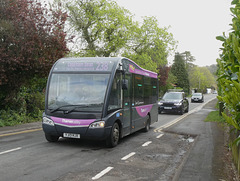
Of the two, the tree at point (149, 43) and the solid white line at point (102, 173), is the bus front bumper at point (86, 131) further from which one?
the tree at point (149, 43)

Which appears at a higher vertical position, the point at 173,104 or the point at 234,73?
the point at 234,73

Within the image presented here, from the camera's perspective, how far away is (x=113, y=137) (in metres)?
8.00

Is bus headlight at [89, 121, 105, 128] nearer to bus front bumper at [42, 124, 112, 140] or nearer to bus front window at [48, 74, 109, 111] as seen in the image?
bus front bumper at [42, 124, 112, 140]

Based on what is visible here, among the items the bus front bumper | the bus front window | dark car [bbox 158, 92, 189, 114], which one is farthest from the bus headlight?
dark car [bbox 158, 92, 189, 114]

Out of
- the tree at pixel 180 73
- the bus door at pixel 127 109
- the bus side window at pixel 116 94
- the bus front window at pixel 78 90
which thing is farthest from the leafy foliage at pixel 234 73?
the tree at pixel 180 73

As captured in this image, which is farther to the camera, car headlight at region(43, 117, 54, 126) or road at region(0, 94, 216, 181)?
car headlight at region(43, 117, 54, 126)

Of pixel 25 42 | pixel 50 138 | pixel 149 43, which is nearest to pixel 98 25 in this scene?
pixel 149 43

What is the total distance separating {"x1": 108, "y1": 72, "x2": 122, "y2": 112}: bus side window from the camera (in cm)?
786

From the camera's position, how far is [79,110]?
7.61 metres

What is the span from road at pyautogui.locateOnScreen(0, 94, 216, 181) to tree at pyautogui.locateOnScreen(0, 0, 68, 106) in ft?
13.5

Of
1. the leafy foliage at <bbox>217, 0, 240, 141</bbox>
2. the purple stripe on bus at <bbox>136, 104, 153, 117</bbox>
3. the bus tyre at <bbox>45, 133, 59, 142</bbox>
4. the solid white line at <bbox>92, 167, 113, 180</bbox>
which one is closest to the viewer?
the leafy foliage at <bbox>217, 0, 240, 141</bbox>

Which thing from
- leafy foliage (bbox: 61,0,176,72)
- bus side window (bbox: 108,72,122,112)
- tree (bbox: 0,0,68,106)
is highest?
leafy foliage (bbox: 61,0,176,72)

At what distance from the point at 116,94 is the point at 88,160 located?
8.12 ft

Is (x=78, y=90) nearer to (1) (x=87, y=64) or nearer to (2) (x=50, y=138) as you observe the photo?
(1) (x=87, y=64)
